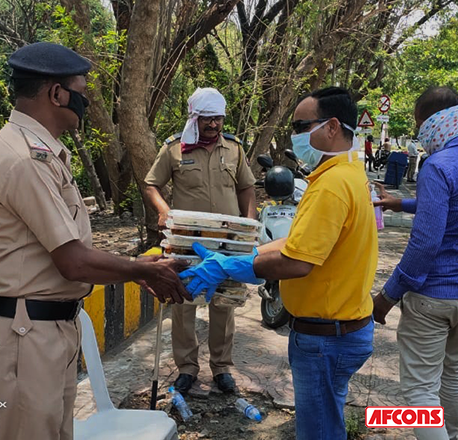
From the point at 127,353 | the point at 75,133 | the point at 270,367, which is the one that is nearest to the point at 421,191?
the point at 270,367

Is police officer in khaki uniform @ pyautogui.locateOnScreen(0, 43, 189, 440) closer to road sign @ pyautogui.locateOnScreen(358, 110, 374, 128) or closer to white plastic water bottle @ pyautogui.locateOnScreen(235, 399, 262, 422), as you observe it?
white plastic water bottle @ pyautogui.locateOnScreen(235, 399, 262, 422)

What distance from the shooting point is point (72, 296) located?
6.36ft

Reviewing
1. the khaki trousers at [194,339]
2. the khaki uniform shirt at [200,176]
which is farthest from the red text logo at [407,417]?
the khaki uniform shirt at [200,176]

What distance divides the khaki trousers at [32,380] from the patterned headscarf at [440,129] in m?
1.94

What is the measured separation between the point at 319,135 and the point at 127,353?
2.79m

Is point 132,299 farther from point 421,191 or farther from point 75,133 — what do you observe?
point 75,133

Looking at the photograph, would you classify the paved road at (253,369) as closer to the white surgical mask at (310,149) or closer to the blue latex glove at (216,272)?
the blue latex glove at (216,272)

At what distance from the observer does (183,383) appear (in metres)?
3.70

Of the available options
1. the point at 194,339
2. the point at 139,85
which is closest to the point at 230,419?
the point at 194,339

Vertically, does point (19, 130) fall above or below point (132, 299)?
above

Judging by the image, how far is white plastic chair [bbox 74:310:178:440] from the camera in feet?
7.99

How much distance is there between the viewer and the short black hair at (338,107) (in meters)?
2.21

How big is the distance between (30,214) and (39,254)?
151mm

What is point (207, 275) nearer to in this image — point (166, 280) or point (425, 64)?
point (166, 280)
